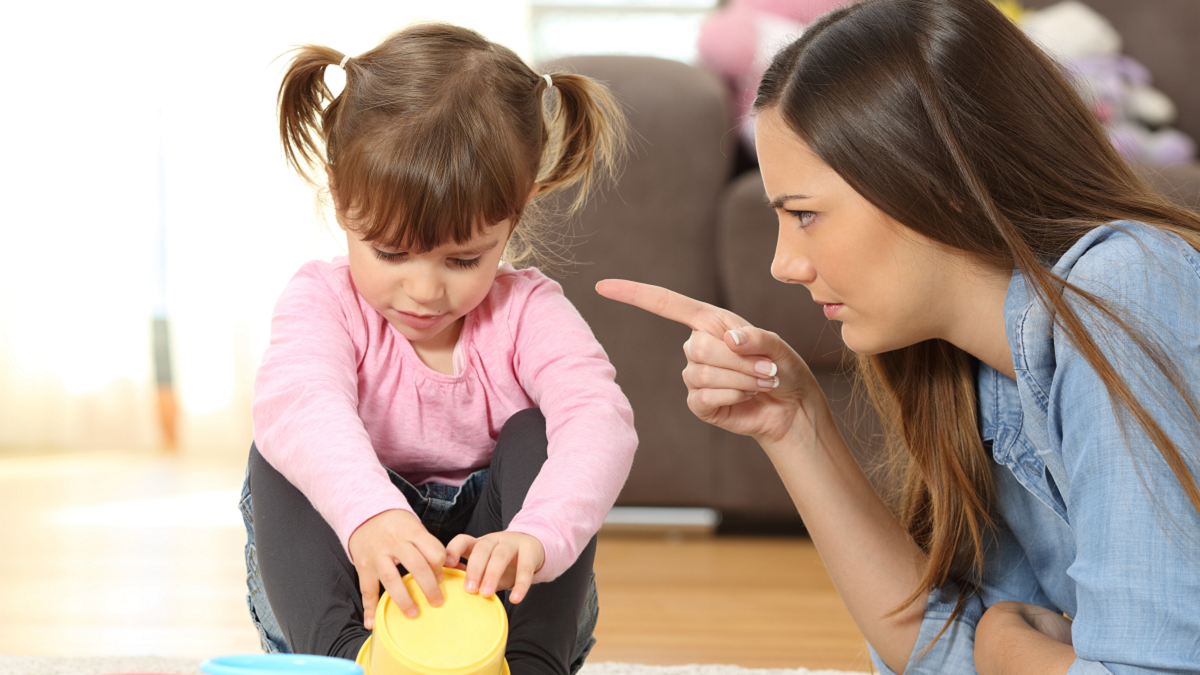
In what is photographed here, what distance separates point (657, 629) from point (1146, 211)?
26.5 inches

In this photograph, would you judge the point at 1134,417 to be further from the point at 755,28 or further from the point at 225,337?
the point at 225,337

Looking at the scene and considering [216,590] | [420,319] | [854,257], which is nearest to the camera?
[854,257]

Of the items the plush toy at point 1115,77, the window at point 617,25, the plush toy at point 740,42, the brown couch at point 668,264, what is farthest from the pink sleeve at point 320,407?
the window at point 617,25

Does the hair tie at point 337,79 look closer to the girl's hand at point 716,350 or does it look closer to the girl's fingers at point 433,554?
the girl's hand at point 716,350

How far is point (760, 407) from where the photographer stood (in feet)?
2.79

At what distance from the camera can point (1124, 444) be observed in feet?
1.98

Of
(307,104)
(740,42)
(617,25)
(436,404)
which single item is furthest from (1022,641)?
(617,25)

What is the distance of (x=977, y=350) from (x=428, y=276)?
409 millimetres

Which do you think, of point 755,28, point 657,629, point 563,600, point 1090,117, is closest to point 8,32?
point 755,28

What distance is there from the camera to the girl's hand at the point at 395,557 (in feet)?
2.04

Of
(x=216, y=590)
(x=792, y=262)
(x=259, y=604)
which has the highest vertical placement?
(x=792, y=262)

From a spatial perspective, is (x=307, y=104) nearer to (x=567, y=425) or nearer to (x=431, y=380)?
(x=431, y=380)

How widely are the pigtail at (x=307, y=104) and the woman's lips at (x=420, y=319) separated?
142 millimetres

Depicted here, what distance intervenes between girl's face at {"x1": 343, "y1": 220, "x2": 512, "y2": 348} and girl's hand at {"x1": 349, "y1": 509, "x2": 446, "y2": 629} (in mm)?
192
